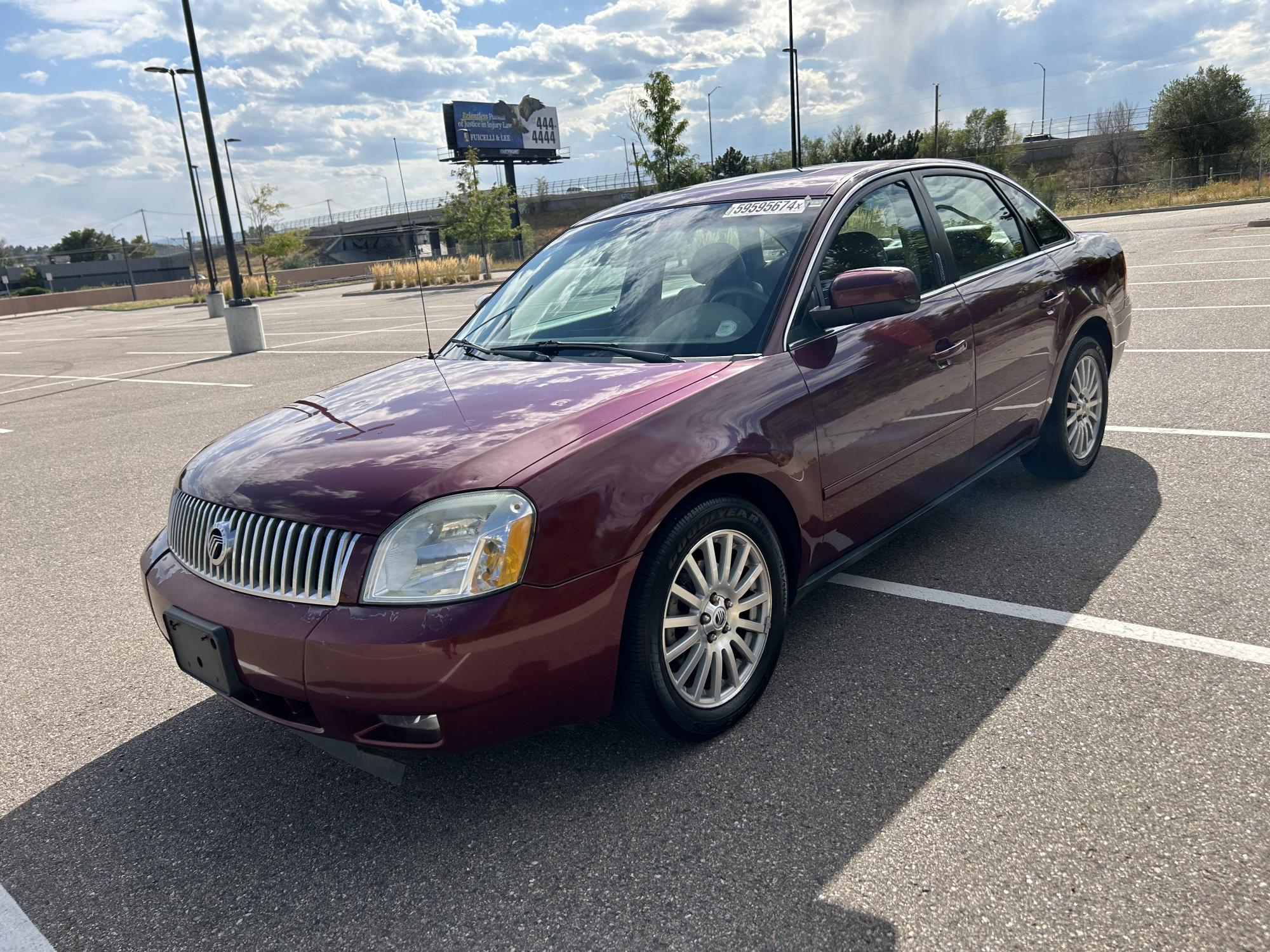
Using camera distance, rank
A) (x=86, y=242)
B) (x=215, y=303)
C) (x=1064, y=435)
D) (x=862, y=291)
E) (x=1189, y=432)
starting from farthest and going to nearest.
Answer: (x=86, y=242)
(x=215, y=303)
(x=1189, y=432)
(x=1064, y=435)
(x=862, y=291)

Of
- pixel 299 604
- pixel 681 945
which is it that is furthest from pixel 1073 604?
pixel 299 604

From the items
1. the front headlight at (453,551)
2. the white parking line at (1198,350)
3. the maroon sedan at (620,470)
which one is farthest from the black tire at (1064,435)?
the front headlight at (453,551)

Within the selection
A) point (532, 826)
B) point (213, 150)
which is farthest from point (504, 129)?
point (532, 826)

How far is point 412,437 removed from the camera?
2754mm

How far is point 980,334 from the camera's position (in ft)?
13.3

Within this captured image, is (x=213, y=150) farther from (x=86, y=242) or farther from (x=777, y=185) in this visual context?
(x=86, y=242)

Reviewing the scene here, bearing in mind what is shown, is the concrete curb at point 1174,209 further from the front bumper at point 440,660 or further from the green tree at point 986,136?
the front bumper at point 440,660

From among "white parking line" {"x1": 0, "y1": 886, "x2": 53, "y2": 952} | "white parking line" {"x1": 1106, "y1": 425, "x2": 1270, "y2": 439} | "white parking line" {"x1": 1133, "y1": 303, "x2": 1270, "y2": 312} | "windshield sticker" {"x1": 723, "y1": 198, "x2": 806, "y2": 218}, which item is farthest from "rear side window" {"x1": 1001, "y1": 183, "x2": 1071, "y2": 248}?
"white parking line" {"x1": 1133, "y1": 303, "x2": 1270, "y2": 312}

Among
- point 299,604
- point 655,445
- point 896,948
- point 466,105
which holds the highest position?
point 466,105

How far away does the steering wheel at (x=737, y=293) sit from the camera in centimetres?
330

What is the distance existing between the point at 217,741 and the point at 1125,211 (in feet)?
141

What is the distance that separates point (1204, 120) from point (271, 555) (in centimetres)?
6239

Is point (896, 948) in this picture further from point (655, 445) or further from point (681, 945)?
point (655, 445)

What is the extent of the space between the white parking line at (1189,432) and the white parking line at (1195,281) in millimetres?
8671
